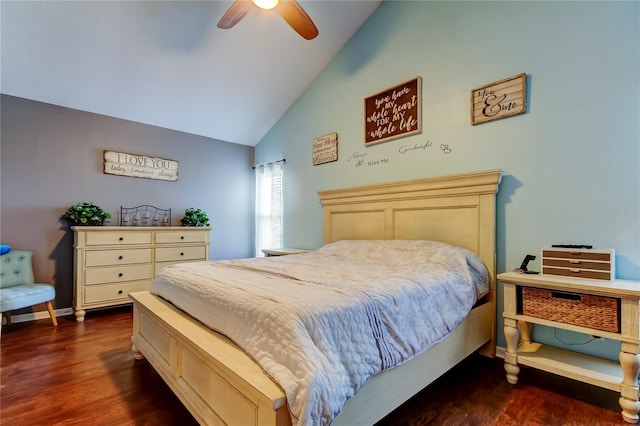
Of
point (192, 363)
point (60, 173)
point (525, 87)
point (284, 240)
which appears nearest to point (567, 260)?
point (525, 87)

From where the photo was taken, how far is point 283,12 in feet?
6.75

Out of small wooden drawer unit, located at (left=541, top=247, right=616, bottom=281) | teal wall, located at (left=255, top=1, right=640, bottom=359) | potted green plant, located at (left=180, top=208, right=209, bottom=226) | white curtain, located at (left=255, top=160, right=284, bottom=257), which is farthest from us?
white curtain, located at (left=255, top=160, right=284, bottom=257)

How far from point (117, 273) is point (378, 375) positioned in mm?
3053

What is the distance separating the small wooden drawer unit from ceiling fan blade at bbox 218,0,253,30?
8.03 ft

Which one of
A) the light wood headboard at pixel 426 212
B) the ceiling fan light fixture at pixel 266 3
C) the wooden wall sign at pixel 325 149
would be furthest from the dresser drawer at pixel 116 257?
the ceiling fan light fixture at pixel 266 3

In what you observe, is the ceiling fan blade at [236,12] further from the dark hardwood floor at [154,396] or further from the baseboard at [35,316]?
the baseboard at [35,316]

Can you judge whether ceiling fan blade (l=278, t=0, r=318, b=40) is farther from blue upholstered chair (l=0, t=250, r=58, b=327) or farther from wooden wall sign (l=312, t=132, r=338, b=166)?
blue upholstered chair (l=0, t=250, r=58, b=327)

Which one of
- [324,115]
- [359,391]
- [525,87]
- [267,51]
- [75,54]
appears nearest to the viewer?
[359,391]

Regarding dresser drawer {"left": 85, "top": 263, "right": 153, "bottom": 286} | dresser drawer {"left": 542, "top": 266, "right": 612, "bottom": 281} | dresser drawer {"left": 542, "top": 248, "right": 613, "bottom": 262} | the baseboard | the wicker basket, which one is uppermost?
dresser drawer {"left": 542, "top": 248, "right": 613, "bottom": 262}

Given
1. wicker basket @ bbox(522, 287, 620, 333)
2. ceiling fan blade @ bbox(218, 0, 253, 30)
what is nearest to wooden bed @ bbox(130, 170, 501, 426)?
wicker basket @ bbox(522, 287, 620, 333)

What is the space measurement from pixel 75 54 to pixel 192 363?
307 centimetres

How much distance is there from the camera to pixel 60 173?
318 cm

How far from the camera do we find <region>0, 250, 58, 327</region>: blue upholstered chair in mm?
2537

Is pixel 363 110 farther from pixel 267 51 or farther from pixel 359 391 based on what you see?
pixel 359 391
